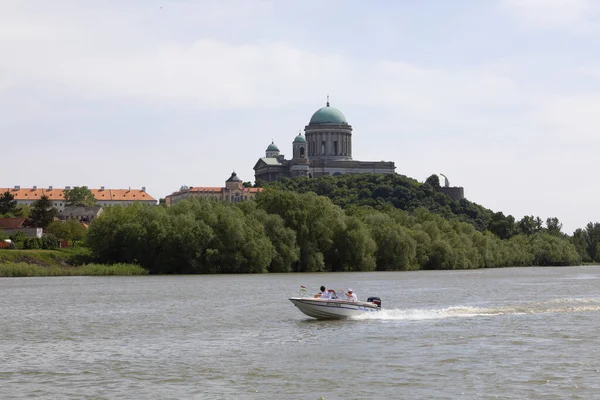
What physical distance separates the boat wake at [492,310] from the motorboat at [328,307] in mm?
498

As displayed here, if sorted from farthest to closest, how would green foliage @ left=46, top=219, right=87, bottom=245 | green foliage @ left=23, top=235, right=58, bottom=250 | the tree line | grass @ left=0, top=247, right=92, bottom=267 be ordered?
1. green foliage @ left=46, top=219, right=87, bottom=245
2. green foliage @ left=23, top=235, right=58, bottom=250
3. grass @ left=0, top=247, right=92, bottom=267
4. the tree line

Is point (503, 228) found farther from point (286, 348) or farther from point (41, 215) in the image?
point (286, 348)

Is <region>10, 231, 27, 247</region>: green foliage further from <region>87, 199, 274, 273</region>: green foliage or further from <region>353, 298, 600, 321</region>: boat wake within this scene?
<region>353, 298, 600, 321</region>: boat wake

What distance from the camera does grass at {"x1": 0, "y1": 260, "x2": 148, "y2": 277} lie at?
87000 mm

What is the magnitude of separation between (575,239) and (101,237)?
12699 centimetres

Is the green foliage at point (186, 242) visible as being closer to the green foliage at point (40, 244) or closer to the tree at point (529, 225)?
the green foliage at point (40, 244)

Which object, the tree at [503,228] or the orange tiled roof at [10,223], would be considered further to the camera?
the tree at [503,228]

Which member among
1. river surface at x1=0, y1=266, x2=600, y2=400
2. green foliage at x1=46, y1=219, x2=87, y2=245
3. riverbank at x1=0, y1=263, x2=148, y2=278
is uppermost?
green foliage at x1=46, y1=219, x2=87, y2=245

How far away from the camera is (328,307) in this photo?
44.4 meters

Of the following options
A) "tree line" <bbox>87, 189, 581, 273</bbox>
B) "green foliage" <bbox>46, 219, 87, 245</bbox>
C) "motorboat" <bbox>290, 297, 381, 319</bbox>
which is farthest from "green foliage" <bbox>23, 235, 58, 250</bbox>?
"motorboat" <bbox>290, 297, 381, 319</bbox>

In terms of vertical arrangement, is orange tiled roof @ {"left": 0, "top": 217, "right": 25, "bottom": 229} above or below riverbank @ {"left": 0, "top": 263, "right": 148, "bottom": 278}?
above

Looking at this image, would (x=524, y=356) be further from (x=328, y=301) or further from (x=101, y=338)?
(x=101, y=338)

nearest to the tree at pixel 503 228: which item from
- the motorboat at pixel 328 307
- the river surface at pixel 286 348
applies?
the river surface at pixel 286 348

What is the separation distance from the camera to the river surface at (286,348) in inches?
1073
